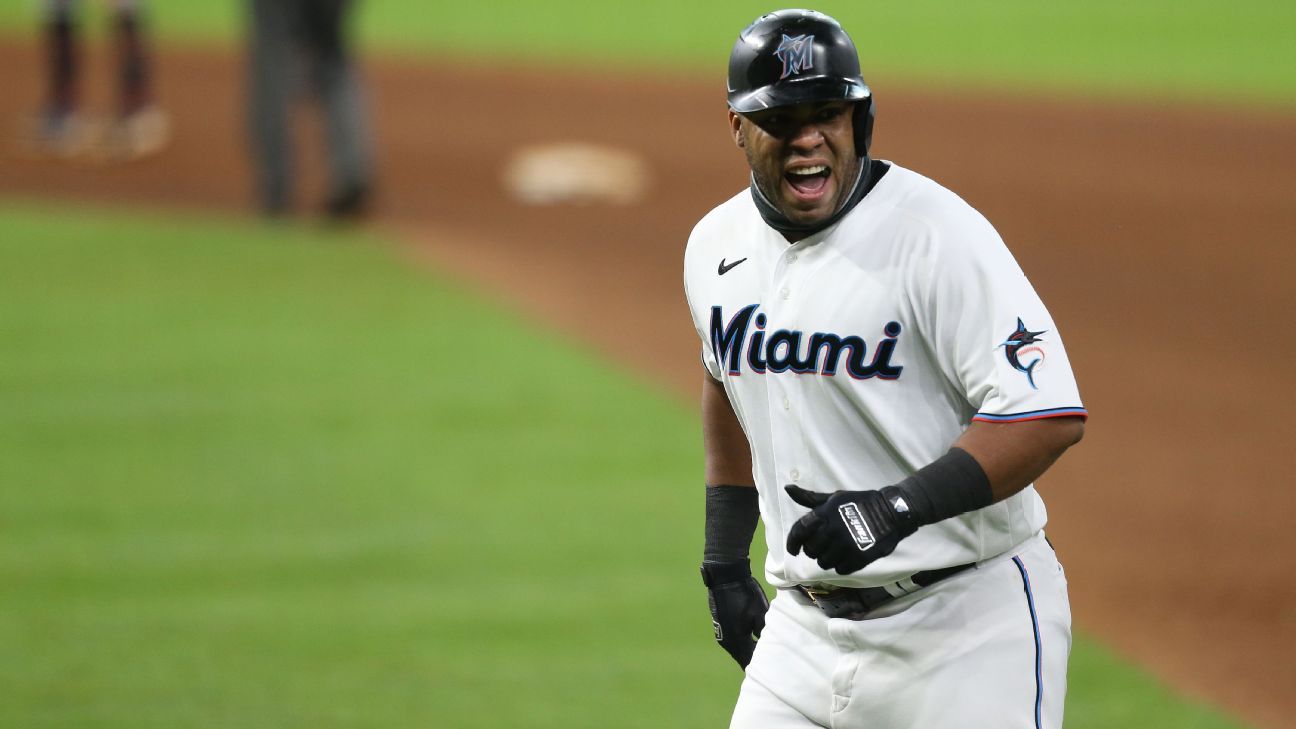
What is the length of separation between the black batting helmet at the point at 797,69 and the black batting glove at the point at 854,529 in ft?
2.07

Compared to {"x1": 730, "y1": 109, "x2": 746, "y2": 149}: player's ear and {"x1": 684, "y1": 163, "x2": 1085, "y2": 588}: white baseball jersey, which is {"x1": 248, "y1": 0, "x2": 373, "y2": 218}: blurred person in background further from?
{"x1": 684, "y1": 163, "x2": 1085, "y2": 588}: white baseball jersey

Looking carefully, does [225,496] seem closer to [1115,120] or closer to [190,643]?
[190,643]

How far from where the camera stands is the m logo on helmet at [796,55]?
296 centimetres

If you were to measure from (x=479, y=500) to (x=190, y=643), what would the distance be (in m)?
1.84

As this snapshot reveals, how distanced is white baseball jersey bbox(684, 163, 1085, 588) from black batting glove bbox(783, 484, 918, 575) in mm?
180

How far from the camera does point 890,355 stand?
297 cm

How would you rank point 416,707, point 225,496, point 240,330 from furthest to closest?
point 240,330 < point 225,496 < point 416,707

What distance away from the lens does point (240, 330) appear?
10352mm

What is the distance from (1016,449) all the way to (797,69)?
2.37 feet

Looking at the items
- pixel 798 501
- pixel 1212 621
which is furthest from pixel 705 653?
pixel 798 501

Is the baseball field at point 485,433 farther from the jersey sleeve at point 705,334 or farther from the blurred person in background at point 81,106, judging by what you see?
the jersey sleeve at point 705,334

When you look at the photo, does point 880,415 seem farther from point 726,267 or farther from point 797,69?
point 797,69

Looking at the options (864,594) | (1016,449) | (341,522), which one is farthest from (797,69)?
(341,522)

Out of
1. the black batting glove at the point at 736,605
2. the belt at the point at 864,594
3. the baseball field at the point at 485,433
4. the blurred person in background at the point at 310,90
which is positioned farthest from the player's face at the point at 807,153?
the blurred person in background at the point at 310,90
